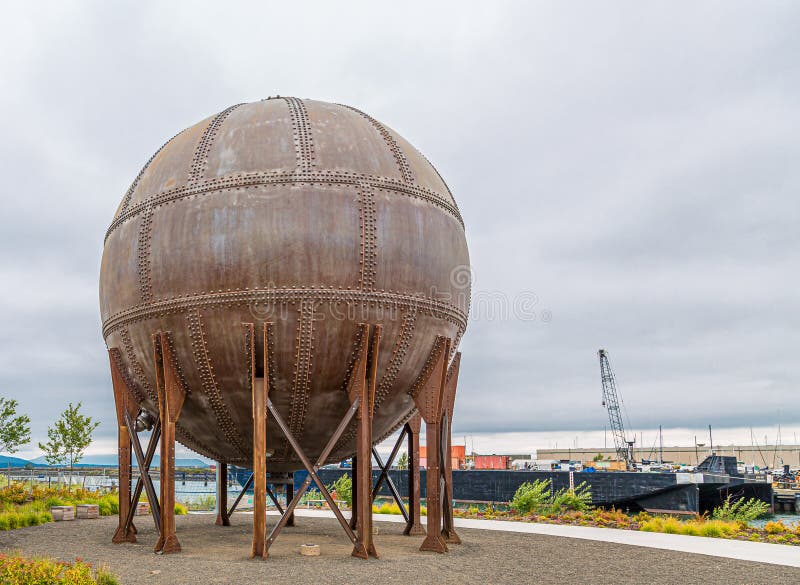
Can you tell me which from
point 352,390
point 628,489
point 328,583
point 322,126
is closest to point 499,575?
point 328,583

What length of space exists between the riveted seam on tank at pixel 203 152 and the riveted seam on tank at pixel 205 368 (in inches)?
84.5

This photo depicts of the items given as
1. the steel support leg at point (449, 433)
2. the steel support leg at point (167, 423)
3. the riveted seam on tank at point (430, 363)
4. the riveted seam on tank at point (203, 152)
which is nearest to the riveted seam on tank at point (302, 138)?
the riveted seam on tank at point (203, 152)

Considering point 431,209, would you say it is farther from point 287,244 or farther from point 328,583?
point 328,583

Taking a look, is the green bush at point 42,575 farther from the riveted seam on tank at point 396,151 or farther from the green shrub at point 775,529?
the green shrub at point 775,529

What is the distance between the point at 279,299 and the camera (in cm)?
1059

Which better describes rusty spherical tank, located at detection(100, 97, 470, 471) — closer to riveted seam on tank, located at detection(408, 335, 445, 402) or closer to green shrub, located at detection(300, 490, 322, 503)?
riveted seam on tank, located at detection(408, 335, 445, 402)

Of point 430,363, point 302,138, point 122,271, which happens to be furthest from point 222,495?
point 302,138

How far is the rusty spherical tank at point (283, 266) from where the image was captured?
1068 centimetres

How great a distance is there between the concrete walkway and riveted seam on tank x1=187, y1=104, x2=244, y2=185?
9997mm

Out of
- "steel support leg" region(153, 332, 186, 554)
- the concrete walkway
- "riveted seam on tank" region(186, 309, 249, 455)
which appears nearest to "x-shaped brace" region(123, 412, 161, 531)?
"steel support leg" region(153, 332, 186, 554)

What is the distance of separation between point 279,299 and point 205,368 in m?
1.66

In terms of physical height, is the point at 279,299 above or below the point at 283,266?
below

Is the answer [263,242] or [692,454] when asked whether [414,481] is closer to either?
[263,242]

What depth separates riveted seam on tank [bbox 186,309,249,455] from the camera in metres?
10.8
